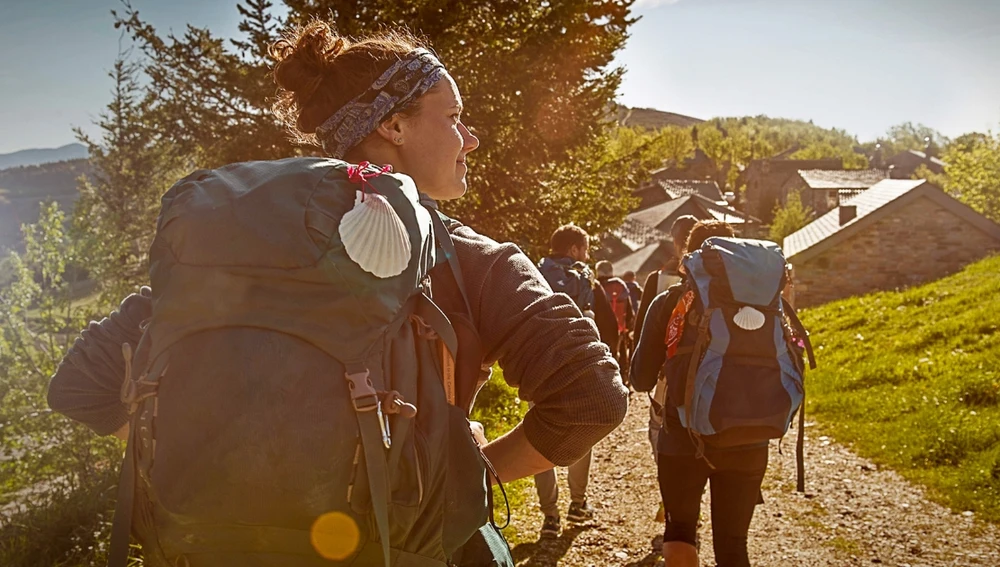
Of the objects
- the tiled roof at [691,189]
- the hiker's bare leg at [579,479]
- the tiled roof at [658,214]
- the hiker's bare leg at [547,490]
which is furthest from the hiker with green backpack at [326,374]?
the tiled roof at [691,189]

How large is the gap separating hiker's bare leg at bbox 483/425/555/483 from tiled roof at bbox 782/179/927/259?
97.0 feet

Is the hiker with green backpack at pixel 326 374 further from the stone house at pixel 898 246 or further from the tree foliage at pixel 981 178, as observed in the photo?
the tree foliage at pixel 981 178

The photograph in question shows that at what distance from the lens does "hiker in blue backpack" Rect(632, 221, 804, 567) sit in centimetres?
360

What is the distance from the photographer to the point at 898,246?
30.5 meters

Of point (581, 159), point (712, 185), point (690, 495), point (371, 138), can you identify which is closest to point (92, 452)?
point (690, 495)

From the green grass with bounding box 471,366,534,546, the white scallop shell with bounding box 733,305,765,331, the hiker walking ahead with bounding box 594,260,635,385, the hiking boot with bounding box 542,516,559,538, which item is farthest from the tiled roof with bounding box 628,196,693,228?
the white scallop shell with bounding box 733,305,765,331

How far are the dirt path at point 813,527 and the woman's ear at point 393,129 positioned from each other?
15.7 ft

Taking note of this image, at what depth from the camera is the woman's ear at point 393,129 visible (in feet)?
5.60

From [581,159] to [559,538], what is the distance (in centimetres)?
1067

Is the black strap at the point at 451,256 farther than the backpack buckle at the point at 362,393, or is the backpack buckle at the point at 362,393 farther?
the black strap at the point at 451,256

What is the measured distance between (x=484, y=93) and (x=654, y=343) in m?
8.16

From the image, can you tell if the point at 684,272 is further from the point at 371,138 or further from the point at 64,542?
the point at 64,542

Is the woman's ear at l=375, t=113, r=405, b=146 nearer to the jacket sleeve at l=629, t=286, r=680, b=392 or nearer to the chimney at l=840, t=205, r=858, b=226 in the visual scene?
the jacket sleeve at l=629, t=286, r=680, b=392

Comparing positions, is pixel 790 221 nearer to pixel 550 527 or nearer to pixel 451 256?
pixel 550 527
